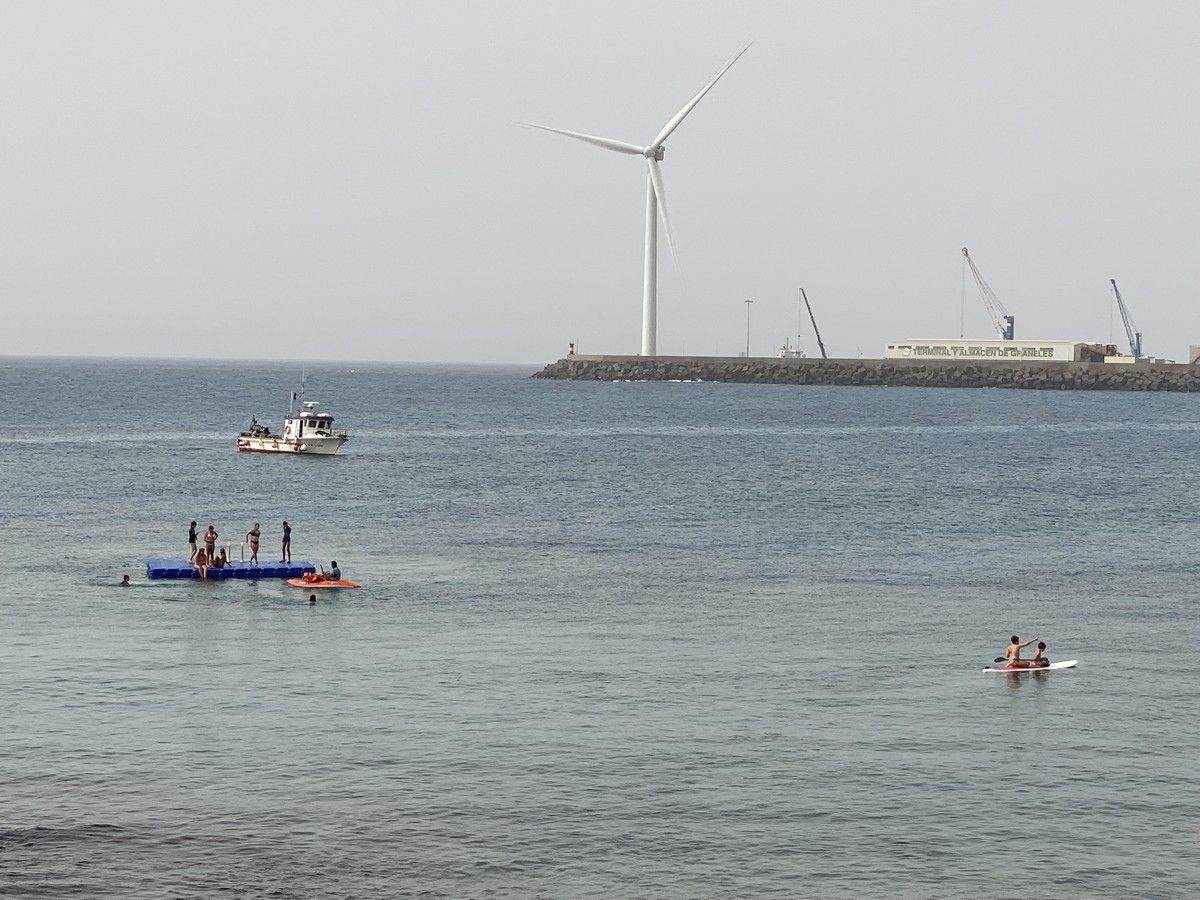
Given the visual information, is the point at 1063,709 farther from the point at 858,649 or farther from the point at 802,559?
the point at 802,559

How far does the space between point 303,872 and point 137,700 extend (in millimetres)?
17215

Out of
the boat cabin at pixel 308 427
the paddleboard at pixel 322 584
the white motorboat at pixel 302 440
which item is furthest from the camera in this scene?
the boat cabin at pixel 308 427

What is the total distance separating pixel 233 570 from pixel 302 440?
84.1 m

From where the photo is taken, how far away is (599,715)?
173 feet

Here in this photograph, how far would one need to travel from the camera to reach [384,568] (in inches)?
3351

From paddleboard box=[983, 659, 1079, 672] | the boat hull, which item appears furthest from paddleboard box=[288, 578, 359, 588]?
the boat hull

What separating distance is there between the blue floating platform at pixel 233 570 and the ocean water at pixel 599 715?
129 centimetres

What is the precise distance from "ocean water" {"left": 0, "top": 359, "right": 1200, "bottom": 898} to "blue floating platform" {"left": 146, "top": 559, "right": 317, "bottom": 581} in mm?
1289

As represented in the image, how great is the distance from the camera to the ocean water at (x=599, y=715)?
4009 centimetres

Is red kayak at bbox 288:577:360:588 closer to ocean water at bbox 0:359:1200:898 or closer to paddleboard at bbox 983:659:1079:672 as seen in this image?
ocean water at bbox 0:359:1200:898

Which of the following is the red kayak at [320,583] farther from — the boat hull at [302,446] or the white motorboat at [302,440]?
the boat hull at [302,446]

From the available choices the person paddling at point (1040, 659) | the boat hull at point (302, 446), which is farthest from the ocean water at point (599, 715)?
the boat hull at point (302, 446)

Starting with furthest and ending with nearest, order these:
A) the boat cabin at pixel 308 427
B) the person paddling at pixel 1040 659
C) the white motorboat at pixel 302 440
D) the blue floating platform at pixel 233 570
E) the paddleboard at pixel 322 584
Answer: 1. the boat cabin at pixel 308 427
2. the white motorboat at pixel 302 440
3. the blue floating platform at pixel 233 570
4. the paddleboard at pixel 322 584
5. the person paddling at pixel 1040 659

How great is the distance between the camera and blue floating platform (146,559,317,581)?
8050 centimetres
